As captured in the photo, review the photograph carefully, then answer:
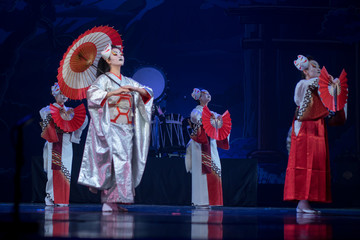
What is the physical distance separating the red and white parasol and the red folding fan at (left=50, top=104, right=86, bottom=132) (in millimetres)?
1873

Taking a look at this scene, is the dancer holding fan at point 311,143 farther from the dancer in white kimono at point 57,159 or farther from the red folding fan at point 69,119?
the dancer in white kimono at point 57,159

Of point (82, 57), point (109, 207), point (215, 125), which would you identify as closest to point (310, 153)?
point (109, 207)

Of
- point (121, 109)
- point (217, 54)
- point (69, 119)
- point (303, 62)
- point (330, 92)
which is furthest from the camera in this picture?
point (217, 54)

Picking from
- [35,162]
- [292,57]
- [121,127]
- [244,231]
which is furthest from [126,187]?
[292,57]

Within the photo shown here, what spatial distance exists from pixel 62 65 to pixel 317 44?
6.02m

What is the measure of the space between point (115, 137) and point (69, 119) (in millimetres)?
2643

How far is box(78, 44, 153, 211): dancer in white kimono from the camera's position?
4930mm

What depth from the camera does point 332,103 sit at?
5188 millimetres

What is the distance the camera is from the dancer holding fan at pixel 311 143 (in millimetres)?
5340

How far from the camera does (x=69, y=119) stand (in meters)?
7.46

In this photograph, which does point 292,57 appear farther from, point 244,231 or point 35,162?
point 244,231

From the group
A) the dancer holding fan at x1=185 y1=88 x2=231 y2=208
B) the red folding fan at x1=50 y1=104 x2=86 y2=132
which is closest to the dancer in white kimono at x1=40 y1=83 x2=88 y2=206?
the red folding fan at x1=50 y1=104 x2=86 y2=132

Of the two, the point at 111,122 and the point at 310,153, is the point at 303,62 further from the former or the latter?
the point at 111,122

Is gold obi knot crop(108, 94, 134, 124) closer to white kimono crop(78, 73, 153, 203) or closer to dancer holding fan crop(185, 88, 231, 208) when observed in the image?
white kimono crop(78, 73, 153, 203)
